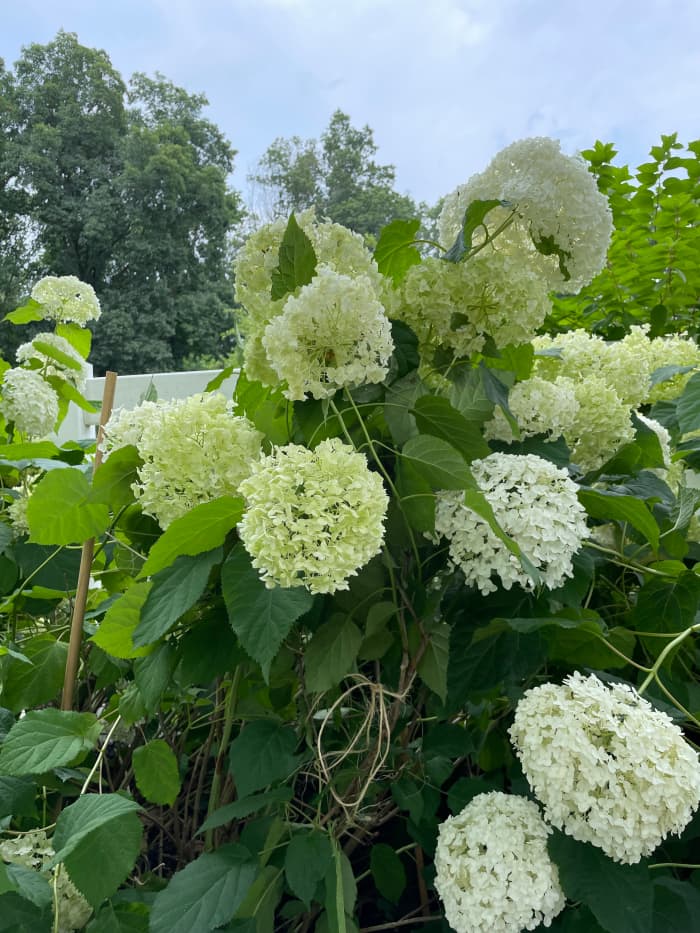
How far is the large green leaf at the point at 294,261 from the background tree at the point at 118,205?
17.3 meters

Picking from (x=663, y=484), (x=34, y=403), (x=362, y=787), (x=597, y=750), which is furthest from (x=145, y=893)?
(x=34, y=403)

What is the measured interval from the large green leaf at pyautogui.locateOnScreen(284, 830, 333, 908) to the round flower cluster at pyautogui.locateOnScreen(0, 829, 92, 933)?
18 cm

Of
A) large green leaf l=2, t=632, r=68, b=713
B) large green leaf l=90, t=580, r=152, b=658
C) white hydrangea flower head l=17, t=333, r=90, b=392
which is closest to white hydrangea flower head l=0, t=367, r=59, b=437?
white hydrangea flower head l=17, t=333, r=90, b=392

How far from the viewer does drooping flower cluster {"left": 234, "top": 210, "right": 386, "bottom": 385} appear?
2.12 feet

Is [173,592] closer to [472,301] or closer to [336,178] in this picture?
[472,301]

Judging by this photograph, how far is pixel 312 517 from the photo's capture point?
543 mm

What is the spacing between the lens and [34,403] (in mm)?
1252

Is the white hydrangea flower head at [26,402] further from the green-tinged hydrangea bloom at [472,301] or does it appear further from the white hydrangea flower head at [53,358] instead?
the green-tinged hydrangea bloom at [472,301]

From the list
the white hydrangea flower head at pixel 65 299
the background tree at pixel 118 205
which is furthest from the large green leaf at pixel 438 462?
the background tree at pixel 118 205

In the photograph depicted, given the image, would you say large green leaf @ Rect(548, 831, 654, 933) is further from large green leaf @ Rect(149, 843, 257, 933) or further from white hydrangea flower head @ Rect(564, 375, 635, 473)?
white hydrangea flower head @ Rect(564, 375, 635, 473)

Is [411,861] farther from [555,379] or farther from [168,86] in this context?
[168,86]

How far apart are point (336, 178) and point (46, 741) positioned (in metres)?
23.5

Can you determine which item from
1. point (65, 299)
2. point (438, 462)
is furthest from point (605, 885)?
point (65, 299)

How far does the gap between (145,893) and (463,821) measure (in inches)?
12.4
